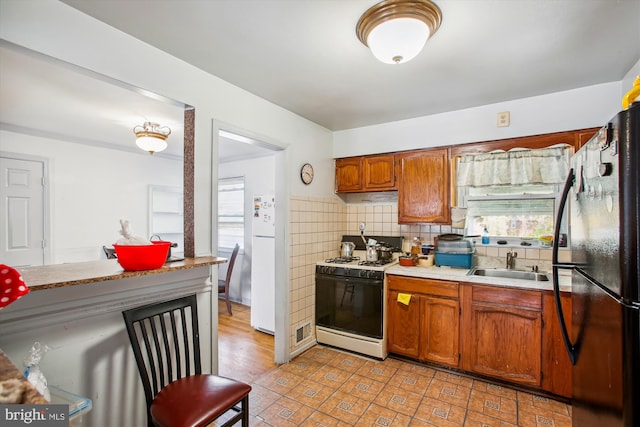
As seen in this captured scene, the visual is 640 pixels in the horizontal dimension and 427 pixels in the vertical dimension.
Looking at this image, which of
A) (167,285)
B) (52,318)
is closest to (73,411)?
(52,318)

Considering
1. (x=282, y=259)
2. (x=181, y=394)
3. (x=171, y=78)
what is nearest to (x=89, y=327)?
(x=181, y=394)

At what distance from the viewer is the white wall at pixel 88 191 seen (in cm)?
362

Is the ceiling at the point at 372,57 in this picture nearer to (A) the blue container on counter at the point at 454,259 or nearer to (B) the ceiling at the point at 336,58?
(B) the ceiling at the point at 336,58

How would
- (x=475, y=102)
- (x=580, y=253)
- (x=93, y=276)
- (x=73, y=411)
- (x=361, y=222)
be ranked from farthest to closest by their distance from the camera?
(x=361, y=222), (x=475, y=102), (x=93, y=276), (x=580, y=253), (x=73, y=411)

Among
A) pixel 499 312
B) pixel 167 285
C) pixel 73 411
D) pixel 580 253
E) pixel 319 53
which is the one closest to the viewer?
pixel 73 411

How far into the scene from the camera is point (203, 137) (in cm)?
207

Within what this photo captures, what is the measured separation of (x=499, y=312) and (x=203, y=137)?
2668 mm

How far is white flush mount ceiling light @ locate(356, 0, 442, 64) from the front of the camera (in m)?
1.42

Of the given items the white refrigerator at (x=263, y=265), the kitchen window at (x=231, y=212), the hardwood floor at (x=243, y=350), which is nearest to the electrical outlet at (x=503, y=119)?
the white refrigerator at (x=263, y=265)

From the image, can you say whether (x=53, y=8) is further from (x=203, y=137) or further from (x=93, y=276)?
(x=93, y=276)

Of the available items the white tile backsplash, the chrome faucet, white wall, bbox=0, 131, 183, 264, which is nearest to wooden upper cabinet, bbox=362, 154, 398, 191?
the white tile backsplash

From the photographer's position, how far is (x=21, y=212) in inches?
133

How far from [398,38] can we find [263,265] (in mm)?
2837

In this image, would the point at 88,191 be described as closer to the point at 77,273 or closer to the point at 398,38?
the point at 77,273
